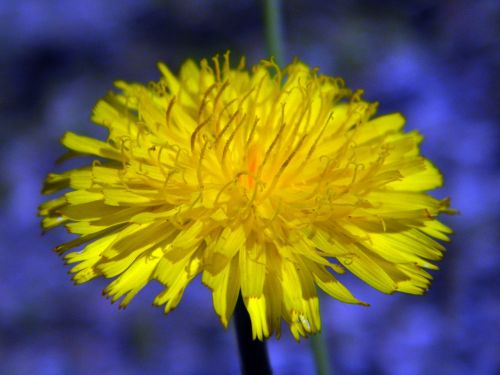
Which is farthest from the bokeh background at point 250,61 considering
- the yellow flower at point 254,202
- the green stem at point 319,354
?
the yellow flower at point 254,202

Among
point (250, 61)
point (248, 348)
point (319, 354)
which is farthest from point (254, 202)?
point (250, 61)

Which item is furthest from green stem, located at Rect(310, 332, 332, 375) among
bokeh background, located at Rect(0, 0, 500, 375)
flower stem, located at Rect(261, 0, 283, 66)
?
bokeh background, located at Rect(0, 0, 500, 375)

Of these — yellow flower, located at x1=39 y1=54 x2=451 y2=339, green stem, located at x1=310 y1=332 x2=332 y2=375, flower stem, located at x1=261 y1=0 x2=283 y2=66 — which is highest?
flower stem, located at x1=261 y1=0 x2=283 y2=66

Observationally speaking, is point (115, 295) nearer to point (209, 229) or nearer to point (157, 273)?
point (157, 273)

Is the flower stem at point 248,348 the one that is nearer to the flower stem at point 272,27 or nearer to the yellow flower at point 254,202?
the yellow flower at point 254,202

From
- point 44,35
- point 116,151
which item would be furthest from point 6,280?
point 116,151

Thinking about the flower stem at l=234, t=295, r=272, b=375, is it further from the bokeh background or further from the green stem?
the bokeh background

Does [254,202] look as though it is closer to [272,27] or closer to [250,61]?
[272,27]
